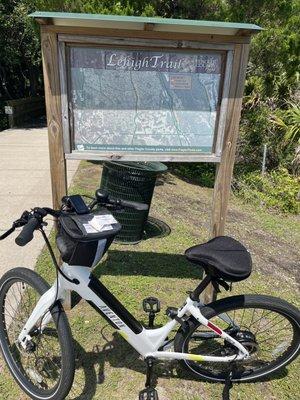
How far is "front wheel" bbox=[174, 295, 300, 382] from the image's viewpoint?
7.83 feet

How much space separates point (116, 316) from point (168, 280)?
5.55 feet

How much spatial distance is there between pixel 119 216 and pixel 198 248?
226 cm

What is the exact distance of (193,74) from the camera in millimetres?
2793

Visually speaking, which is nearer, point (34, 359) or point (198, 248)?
point (198, 248)

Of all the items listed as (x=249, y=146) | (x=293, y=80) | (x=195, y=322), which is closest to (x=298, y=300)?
(x=195, y=322)

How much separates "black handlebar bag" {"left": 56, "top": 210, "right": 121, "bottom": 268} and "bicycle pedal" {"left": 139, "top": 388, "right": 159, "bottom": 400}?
0.95 metres

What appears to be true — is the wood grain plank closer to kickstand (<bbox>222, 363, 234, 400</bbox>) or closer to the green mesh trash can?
the green mesh trash can

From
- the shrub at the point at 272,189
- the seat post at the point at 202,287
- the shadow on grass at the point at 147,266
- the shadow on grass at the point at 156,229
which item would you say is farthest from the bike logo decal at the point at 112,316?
the shrub at the point at 272,189

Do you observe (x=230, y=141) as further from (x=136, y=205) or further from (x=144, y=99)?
(x=136, y=205)

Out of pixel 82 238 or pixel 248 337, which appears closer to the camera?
pixel 82 238

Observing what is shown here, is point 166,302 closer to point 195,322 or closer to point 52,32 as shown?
point 195,322

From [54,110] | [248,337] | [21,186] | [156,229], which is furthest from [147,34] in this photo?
[21,186]

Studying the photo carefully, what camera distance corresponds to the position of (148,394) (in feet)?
7.89

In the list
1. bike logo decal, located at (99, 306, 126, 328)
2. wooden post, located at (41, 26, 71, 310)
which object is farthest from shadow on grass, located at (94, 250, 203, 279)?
bike logo decal, located at (99, 306, 126, 328)
